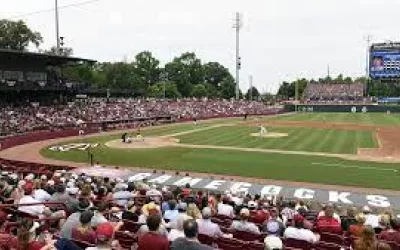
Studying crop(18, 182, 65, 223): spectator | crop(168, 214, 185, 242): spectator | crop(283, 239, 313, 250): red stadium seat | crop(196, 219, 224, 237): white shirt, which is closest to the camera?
crop(168, 214, 185, 242): spectator

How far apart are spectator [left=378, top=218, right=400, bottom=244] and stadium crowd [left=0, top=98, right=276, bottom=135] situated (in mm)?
50140

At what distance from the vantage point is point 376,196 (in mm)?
27000

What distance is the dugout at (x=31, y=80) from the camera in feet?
218

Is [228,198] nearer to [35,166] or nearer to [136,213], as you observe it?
[136,213]

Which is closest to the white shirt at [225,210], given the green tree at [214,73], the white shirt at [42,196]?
the white shirt at [42,196]

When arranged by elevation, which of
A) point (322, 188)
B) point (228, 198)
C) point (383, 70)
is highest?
point (383, 70)

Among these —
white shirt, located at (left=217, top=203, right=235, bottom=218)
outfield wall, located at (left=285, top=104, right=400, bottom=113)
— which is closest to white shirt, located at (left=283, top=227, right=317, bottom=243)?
white shirt, located at (left=217, top=203, right=235, bottom=218)

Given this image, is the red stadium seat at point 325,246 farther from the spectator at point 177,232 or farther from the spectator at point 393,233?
the spectator at point 177,232

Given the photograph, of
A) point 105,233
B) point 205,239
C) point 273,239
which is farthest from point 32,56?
point 105,233

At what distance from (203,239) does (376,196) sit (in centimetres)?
1862

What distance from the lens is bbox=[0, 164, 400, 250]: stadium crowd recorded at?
846 centimetres

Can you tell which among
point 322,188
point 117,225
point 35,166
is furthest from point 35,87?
point 117,225

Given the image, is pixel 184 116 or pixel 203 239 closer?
pixel 203 239

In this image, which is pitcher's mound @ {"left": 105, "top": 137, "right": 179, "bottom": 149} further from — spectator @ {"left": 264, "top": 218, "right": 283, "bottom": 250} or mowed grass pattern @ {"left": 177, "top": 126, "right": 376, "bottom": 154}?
spectator @ {"left": 264, "top": 218, "right": 283, "bottom": 250}
